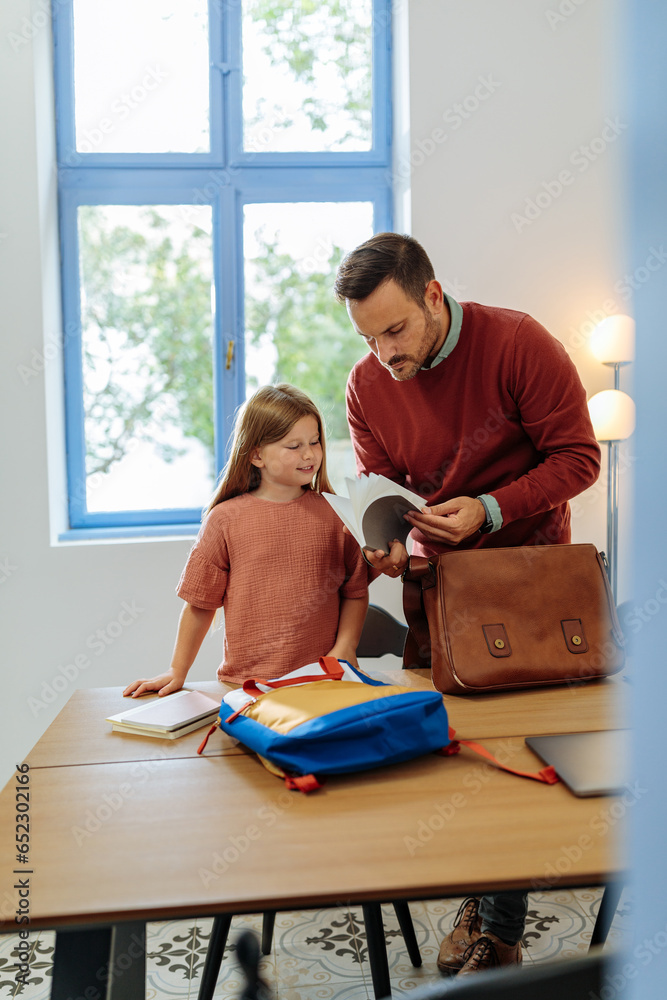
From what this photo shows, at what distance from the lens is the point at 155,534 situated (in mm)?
3242

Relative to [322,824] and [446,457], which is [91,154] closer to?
[446,457]

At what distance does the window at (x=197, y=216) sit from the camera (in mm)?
3209

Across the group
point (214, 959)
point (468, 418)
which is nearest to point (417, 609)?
point (468, 418)

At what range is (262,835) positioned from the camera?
994 millimetres

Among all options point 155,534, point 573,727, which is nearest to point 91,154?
point 155,534

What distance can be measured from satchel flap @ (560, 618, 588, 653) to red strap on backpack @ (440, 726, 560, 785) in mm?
393

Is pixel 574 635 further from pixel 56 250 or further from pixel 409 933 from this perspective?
pixel 56 250

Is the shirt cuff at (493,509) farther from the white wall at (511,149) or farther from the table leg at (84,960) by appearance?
the white wall at (511,149)

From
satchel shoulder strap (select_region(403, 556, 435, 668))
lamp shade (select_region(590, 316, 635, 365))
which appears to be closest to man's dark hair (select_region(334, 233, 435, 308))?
satchel shoulder strap (select_region(403, 556, 435, 668))

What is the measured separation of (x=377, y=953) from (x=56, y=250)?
9.35 feet

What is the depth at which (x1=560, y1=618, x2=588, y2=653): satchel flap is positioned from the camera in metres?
1.53

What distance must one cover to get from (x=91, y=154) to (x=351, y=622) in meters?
2.43

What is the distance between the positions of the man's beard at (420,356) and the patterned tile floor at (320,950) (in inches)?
55.7

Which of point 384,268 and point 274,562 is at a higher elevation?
point 384,268
